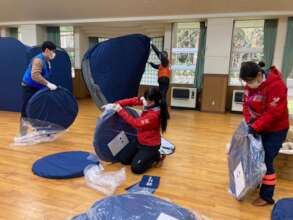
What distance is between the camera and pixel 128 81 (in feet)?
10.8

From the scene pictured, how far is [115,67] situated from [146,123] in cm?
99

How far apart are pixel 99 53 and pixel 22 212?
1.85 metres

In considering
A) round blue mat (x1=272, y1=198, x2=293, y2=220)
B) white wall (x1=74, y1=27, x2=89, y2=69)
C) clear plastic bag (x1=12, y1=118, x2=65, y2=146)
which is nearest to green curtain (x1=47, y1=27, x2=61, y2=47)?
white wall (x1=74, y1=27, x2=89, y2=69)

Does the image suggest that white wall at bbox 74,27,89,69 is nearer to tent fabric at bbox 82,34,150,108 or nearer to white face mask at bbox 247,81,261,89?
tent fabric at bbox 82,34,150,108

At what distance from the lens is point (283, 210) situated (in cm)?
189

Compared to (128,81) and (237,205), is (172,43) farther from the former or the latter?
(237,205)

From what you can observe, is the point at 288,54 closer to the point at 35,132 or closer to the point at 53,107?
the point at 53,107

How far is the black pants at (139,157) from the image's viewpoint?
253 cm

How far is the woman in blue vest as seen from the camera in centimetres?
320

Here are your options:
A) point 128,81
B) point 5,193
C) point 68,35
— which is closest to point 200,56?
point 128,81

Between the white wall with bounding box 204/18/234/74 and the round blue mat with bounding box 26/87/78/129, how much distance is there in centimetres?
376

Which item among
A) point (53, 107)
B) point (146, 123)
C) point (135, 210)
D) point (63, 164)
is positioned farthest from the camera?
point (53, 107)

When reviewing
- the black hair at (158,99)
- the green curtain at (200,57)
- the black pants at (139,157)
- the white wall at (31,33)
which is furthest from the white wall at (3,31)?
the black hair at (158,99)

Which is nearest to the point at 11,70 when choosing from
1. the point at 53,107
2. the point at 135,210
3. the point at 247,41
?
the point at 53,107
